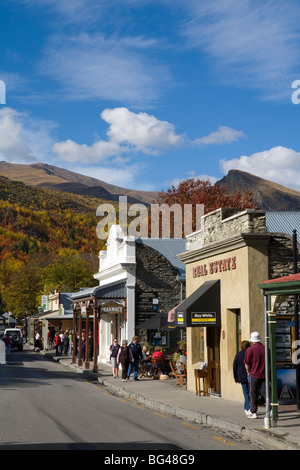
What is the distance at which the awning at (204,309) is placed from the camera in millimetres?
19875

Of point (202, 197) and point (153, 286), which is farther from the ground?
point (202, 197)

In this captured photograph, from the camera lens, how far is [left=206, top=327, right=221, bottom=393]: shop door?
67.7ft

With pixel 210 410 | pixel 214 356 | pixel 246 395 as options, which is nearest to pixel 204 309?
pixel 214 356

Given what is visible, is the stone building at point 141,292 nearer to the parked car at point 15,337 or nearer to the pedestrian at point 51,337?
the parked car at point 15,337

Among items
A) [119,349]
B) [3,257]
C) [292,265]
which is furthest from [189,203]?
[3,257]

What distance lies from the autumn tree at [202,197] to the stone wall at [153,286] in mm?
23026

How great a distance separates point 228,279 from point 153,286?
13.9 meters

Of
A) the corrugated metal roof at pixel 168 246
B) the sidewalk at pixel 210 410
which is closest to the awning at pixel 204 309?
the sidewalk at pixel 210 410

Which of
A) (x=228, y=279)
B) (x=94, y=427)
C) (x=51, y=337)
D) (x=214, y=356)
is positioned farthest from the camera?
(x=51, y=337)

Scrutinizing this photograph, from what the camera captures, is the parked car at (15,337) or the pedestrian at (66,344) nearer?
the pedestrian at (66,344)

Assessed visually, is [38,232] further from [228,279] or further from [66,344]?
[228,279]

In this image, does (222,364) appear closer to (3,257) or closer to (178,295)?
(178,295)

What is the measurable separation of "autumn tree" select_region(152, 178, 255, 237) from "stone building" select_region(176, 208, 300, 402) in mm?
33773

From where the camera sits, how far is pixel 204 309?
2009 centimetres
